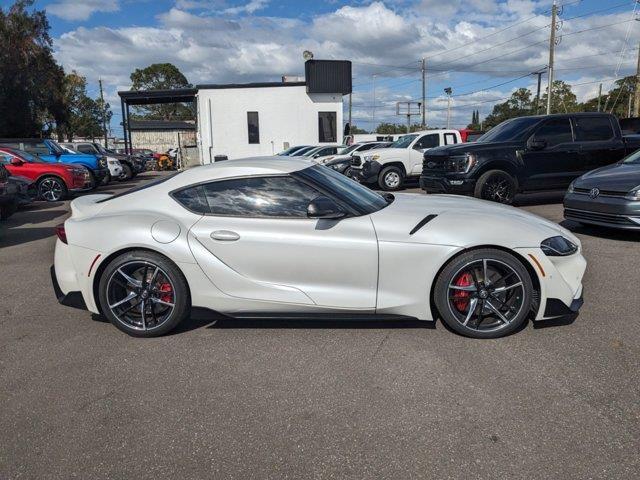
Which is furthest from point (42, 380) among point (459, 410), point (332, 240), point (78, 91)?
point (78, 91)

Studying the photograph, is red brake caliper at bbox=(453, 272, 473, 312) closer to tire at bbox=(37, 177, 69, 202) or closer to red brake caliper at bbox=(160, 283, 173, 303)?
red brake caliper at bbox=(160, 283, 173, 303)

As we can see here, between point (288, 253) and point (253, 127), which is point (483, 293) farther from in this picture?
point (253, 127)

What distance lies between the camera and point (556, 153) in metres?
10.2

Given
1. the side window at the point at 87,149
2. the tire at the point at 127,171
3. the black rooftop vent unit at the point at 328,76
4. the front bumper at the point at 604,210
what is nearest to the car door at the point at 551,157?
the front bumper at the point at 604,210

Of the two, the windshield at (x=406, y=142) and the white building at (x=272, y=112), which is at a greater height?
the white building at (x=272, y=112)

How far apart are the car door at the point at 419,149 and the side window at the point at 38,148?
11.9 m

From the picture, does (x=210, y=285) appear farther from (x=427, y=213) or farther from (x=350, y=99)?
(x=350, y=99)

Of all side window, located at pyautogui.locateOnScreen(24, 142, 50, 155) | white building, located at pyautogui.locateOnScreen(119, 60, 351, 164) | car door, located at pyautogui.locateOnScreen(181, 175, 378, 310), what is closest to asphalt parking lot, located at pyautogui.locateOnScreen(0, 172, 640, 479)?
car door, located at pyautogui.locateOnScreen(181, 175, 378, 310)

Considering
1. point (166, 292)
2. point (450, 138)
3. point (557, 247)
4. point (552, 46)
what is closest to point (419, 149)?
point (450, 138)

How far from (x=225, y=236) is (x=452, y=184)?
7.18 m

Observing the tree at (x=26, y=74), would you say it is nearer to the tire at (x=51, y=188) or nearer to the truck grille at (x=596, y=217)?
the tire at (x=51, y=188)

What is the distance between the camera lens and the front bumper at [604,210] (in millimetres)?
6542

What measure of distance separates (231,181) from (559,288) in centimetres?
260

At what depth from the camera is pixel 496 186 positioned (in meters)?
9.97
